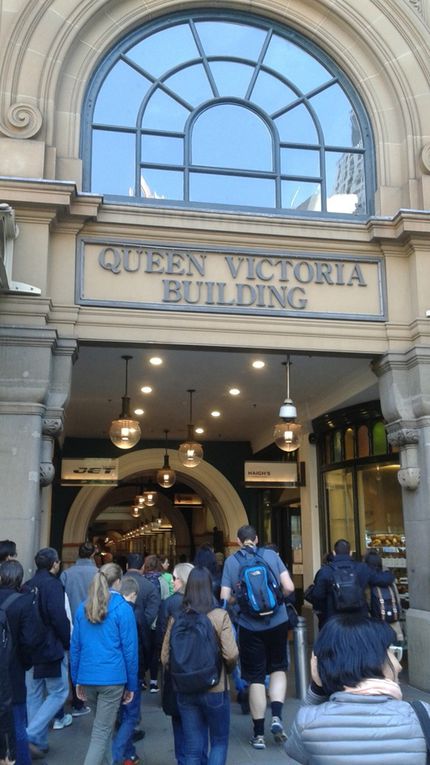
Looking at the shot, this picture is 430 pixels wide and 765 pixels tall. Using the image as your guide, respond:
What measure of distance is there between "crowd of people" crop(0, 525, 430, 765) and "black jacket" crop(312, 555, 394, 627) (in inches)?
0.6

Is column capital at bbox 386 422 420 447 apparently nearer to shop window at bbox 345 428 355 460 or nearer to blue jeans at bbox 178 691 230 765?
shop window at bbox 345 428 355 460

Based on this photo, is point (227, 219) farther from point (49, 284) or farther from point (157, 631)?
point (157, 631)

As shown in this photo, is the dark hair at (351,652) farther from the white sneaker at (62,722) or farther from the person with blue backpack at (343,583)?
the white sneaker at (62,722)

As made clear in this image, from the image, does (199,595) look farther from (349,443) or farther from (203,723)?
(349,443)

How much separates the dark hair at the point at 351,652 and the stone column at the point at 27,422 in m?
5.12

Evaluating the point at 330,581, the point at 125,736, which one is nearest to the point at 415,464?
the point at 330,581

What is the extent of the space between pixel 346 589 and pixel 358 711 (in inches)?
196

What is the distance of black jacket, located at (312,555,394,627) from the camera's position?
754 cm

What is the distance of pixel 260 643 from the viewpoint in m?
6.08

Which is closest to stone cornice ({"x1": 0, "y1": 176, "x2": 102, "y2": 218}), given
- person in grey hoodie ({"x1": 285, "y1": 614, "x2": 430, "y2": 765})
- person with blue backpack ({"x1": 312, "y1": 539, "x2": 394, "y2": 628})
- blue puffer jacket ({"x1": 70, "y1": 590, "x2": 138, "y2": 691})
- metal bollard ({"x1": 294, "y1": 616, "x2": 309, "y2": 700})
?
blue puffer jacket ({"x1": 70, "y1": 590, "x2": 138, "y2": 691})

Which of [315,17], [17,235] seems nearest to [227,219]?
[17,235]

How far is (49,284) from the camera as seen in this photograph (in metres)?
7.91

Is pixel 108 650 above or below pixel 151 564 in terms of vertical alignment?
below

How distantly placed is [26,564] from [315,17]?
7.50 meters
